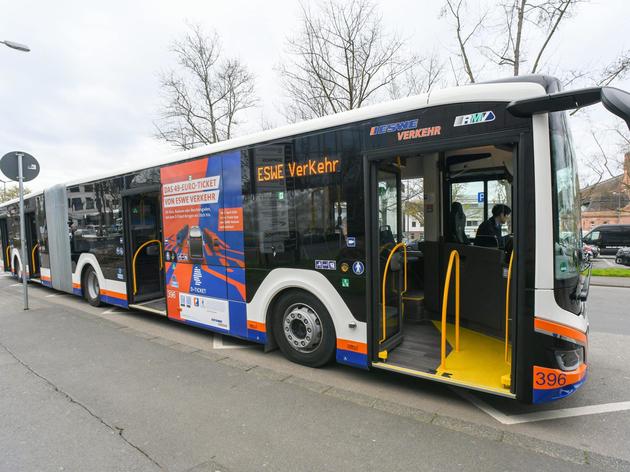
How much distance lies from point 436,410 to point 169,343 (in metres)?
3.97

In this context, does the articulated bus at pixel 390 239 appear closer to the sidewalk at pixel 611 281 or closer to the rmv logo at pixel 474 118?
the rmv logo at pixel 474 118

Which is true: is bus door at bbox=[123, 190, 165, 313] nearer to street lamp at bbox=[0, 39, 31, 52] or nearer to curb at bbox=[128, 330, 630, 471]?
curb at bbox=[128, 330, 630, 471]

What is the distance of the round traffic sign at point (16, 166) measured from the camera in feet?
25.2

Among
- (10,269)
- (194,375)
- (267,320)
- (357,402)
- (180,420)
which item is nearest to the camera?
(180,420)

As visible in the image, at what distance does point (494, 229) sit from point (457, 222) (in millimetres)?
677

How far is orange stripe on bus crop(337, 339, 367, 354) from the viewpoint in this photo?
394 centimetres

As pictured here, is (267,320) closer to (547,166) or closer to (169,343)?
(169,343)

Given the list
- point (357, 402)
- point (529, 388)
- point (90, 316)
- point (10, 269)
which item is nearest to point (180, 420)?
point (357, 402)

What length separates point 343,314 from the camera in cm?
405

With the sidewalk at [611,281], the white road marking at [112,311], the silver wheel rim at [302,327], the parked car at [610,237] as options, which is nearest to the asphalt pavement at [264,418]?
the silver wheel rim at [302,327]

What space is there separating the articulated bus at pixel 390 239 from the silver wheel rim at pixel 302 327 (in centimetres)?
2

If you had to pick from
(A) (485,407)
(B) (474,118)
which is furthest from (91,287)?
(B) (474,118)

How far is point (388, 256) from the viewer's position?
4.19 m

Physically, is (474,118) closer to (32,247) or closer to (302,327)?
(302,327)
